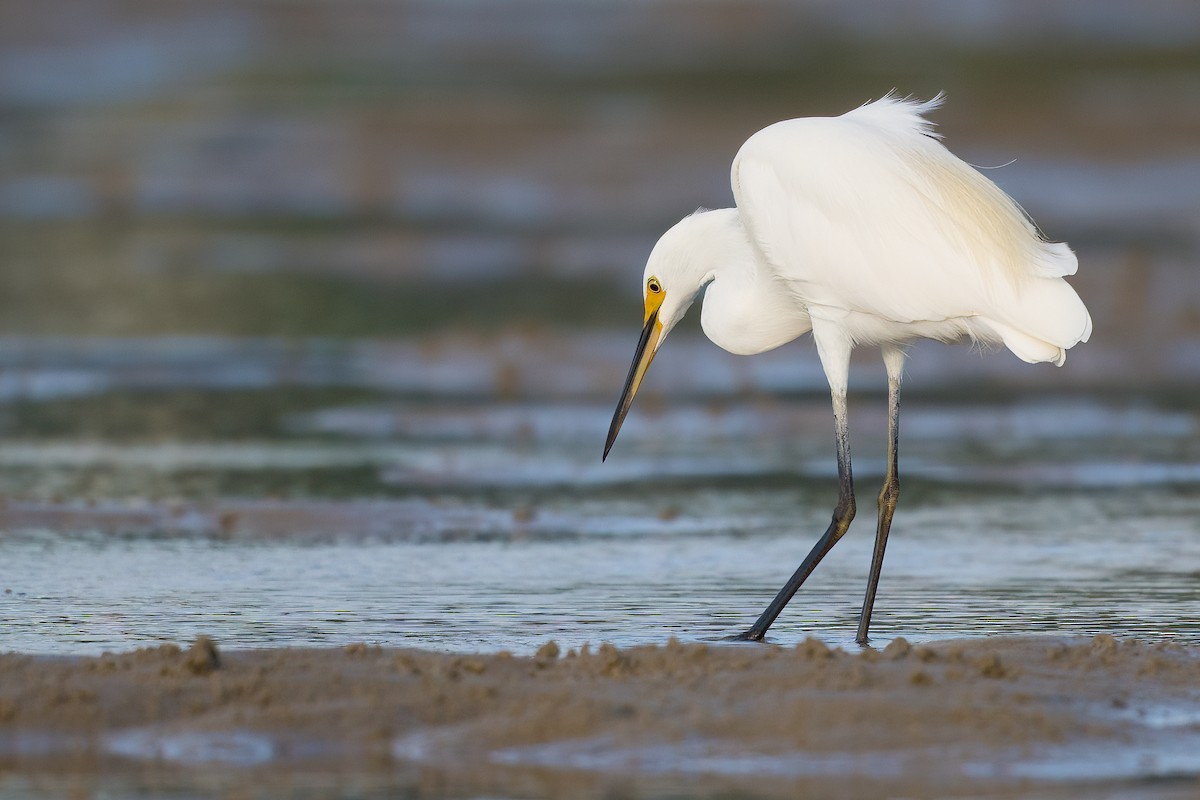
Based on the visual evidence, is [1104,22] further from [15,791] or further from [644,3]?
[15,791]

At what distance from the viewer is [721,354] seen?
47.2 ft

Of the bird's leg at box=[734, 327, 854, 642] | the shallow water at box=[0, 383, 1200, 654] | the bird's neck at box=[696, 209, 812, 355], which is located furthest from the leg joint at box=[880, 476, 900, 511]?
the bird's neck at box=[696, 209, 812, 355]

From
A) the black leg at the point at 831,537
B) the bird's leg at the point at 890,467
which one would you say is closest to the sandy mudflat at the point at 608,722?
the black leg at the point at 831,537

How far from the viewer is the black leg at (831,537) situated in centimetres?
715

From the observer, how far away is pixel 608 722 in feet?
18.5

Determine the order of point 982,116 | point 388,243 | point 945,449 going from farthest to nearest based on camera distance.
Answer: point 982,116, point 388,243, point 945,449

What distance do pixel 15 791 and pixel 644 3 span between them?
43.8m

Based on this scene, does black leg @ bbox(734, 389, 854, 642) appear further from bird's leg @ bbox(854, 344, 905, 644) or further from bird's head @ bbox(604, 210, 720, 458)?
bird's head @ bbox(604, 210, 720, 458)

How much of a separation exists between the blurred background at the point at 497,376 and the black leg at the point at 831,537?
22 centimetres

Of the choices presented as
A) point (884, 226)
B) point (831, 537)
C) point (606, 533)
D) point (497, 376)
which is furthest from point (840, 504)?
point (497, 376)

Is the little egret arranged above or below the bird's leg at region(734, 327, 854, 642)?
above

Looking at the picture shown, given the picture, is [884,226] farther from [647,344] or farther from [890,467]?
[647,344]

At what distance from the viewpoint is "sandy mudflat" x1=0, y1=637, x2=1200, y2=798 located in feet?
17.4

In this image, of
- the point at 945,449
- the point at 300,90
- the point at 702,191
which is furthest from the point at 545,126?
the point at 945,449
